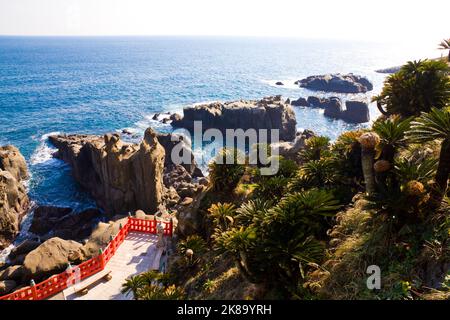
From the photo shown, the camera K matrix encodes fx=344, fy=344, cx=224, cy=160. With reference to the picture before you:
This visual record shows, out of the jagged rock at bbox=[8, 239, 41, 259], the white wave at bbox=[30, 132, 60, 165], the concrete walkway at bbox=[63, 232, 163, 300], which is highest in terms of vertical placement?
the concrete walkway at bbox=[63, 232, 163, 300]

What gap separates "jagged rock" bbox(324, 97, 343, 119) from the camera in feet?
287

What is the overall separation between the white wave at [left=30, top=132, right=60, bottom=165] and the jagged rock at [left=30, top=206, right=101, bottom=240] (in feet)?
61.5

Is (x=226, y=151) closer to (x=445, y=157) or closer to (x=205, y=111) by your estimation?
(x=445, y=157)

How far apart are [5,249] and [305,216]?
1453 inches

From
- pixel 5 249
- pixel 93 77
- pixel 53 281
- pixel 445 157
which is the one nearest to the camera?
pixel 445 157

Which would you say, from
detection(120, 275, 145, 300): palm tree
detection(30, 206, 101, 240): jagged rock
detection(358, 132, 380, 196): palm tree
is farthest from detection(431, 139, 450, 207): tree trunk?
detection(30, 206, 101, 240): jagged rock

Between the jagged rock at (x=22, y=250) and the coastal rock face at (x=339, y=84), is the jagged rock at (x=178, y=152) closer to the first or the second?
the jagged rock at (x=22, y=250)

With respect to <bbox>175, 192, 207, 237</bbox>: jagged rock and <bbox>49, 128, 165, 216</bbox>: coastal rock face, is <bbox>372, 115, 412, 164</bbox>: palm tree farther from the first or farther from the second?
<bbox>49, 128, 165, 216</bbox>: coastal rock face

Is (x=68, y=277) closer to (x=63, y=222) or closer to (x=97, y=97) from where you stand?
(x=63, y=222)

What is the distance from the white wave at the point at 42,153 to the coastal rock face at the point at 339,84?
297 ft

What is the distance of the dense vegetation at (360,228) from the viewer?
33.1ft

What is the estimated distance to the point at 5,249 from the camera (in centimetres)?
3716

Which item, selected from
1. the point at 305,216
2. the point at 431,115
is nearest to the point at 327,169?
the point at 305,216

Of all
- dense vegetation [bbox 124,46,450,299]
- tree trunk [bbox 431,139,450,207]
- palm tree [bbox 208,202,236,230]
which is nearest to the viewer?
dense vegetation [bbox 124,46,450,299]
